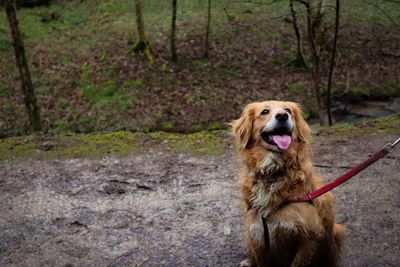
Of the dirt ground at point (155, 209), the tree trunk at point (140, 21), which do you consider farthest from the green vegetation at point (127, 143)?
the tree trunk at point (140, 21)

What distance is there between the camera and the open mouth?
367cm

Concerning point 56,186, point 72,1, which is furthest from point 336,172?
point 72,1

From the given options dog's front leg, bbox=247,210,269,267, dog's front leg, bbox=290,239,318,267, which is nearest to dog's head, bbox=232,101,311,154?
dog's front leg, bbox=247,210,269,267

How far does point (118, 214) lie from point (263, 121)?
260cm

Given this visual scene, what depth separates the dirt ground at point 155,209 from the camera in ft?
15.7

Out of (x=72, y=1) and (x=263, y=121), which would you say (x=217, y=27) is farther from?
(x=263, y=121)

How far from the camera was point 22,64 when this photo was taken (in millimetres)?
9422

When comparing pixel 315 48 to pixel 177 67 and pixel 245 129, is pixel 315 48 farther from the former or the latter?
pixel 245 129

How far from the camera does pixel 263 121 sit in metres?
3.84

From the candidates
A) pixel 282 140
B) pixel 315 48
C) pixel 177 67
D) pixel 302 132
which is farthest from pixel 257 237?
pixel 177 67

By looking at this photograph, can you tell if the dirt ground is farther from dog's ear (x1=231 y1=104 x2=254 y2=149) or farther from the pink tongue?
the pink tongue

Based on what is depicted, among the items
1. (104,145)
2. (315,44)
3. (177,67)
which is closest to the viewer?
(104,145)

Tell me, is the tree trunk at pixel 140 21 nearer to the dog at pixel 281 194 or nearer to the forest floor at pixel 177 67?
the forest floor at pixel 177 67

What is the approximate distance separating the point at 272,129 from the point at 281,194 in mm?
520
